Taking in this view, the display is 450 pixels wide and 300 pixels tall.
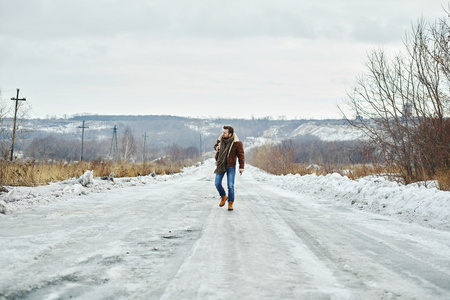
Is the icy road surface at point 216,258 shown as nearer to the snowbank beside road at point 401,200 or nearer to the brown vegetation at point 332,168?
the snowbank beside road at point 401,200

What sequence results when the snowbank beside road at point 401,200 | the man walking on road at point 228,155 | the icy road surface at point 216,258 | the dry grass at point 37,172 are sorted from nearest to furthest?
1. the icy road surface at point 216,258
2. the snowbank beside road at point 401,200
3. the man walking on road at point 228,155
4. the dry grass at point 37,172

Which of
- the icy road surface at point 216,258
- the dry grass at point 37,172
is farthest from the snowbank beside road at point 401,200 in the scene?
the dry grass at point 37,172

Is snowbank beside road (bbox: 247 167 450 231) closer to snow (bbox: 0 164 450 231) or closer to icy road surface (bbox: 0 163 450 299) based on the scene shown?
snow (bbox: 0 164 450 231)

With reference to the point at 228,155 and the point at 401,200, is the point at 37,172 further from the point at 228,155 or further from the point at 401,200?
the point at 401,200

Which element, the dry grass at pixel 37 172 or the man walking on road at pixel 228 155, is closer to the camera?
the man walking on road at pixel 228 155

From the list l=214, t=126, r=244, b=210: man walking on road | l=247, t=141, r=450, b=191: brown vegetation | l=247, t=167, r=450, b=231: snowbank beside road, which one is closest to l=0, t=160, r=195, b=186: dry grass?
l=214, t=126, r=244, b=210: man walking on road

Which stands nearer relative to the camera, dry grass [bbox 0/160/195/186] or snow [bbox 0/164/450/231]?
snow [bbox 0/164/450/231]

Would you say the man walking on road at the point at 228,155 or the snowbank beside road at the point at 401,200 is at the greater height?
the man walking on road at the point at 228,155

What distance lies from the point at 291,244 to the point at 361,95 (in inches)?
373

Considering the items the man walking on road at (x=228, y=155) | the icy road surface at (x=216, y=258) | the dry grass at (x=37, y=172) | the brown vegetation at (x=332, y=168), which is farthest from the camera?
the dry grass at (x=37, y=172)

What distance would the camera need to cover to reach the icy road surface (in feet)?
8.53

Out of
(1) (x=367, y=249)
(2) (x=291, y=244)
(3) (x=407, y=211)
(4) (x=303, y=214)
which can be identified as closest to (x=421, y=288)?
(1) (x=367, y=249)

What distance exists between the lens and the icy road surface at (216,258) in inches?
102

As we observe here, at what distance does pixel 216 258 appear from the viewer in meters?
3.49
